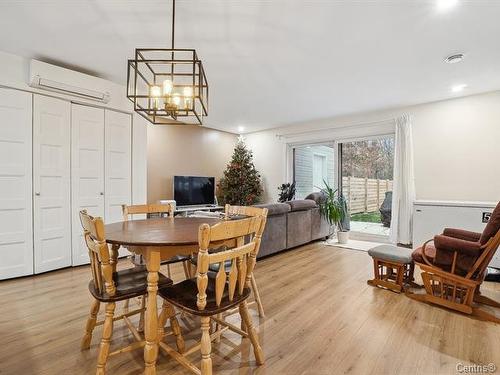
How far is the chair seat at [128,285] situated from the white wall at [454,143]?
4461mm

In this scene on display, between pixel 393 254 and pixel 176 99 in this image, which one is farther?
pixel 393 254

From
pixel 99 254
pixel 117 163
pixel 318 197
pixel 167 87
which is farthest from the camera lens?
pixel 318 197

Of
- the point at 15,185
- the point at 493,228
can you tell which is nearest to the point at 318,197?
the point at 493,228

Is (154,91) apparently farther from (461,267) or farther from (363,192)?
(363,192)

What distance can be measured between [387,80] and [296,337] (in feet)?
10.9

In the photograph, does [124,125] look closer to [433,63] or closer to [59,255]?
[59,255]

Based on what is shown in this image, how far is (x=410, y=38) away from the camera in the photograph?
8.34 ft

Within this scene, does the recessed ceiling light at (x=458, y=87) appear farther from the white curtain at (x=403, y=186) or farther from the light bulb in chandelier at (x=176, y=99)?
the light bulb in chandelier at (x=176, y=99)

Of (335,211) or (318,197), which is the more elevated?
(318,197)

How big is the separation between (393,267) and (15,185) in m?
4.10

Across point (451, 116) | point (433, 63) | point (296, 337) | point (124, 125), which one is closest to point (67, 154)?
point (124, 125)

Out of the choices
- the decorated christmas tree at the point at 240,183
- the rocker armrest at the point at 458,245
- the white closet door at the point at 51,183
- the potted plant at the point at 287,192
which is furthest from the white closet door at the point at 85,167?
the rocker armrest at the point at 458,245

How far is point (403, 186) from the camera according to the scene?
177 inches

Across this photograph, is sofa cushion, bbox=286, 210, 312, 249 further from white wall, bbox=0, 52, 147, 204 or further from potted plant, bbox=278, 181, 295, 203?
white wall, bbox=0, 52, 147, 204
